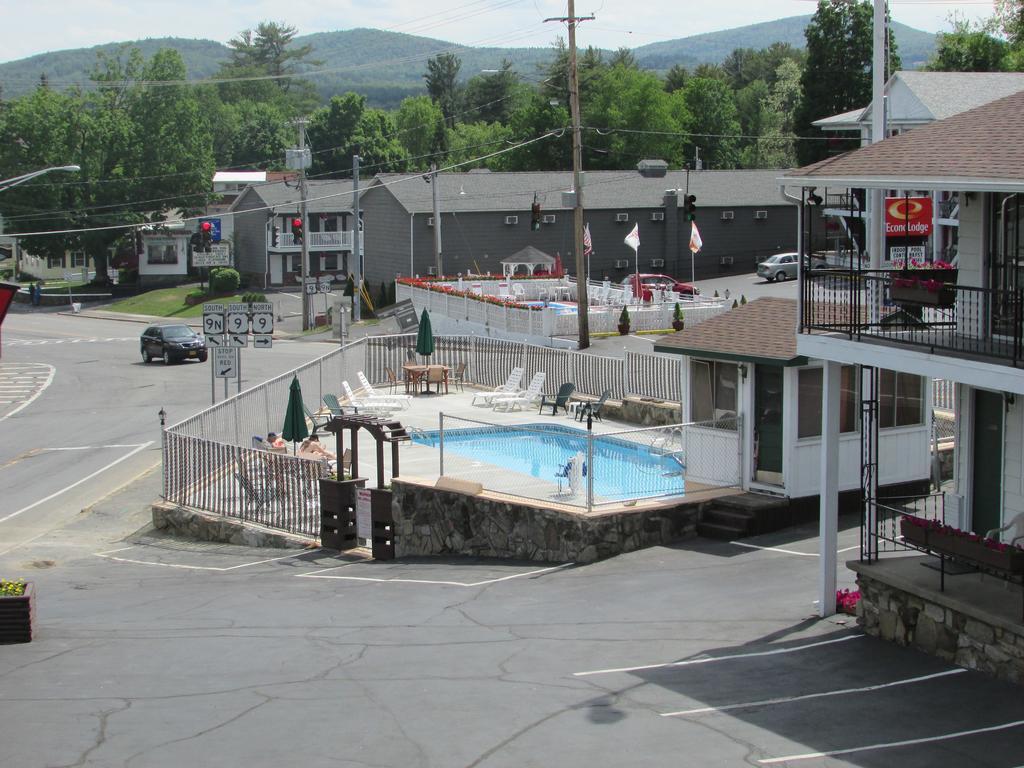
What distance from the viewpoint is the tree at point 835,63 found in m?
72.0

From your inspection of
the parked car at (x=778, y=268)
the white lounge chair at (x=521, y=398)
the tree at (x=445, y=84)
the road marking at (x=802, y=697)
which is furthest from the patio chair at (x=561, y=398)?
the tree at (x=445, y=84)

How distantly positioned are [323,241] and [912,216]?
65.0m

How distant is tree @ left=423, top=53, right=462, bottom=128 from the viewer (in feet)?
576

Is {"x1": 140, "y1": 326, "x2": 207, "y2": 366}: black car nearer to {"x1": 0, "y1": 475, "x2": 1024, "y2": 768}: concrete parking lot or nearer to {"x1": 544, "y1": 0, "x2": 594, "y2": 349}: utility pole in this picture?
{"x1": 544, "y1": 0, "x2": 594, "y2": 349}: utility pole

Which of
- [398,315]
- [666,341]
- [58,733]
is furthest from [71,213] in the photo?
[58,733]

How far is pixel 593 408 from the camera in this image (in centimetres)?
2912

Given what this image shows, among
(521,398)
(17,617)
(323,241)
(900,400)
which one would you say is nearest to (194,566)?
A: (17,617)

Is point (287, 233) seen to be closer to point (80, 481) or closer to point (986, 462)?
point (80, 481)

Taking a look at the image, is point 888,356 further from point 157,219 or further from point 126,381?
point 157,219

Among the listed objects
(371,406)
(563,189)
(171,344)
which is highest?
(563,189)

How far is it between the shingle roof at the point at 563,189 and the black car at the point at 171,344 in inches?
728

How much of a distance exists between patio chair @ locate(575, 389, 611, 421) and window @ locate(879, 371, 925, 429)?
8.64m

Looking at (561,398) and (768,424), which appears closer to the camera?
(768,424)

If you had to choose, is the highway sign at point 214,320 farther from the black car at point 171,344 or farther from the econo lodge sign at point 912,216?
the black car at point 171,344
